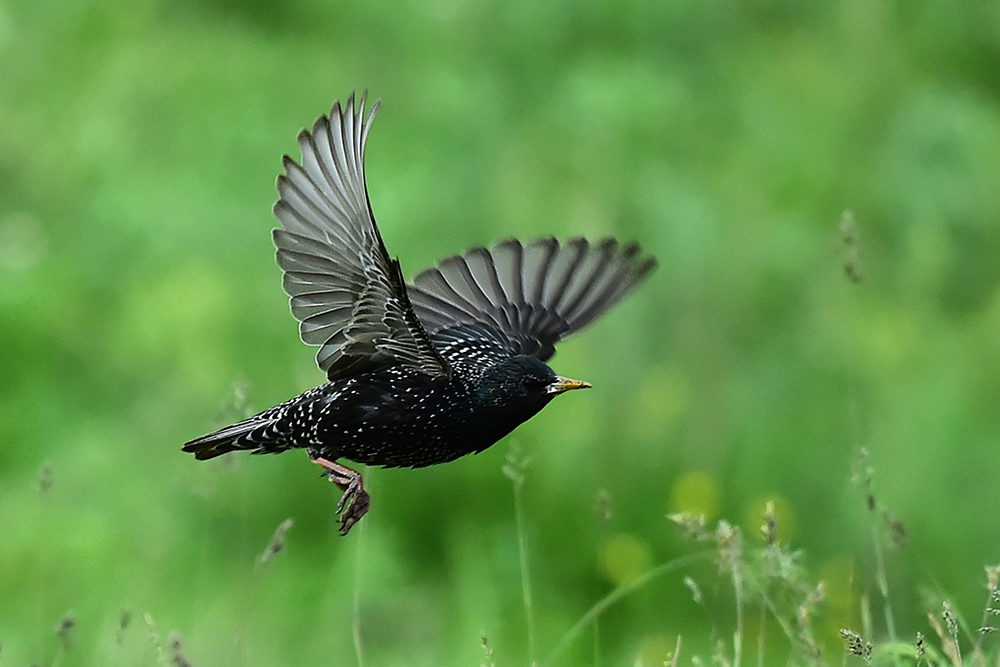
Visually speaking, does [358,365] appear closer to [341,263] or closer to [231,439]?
[341,263]

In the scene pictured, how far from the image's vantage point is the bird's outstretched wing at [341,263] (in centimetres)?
259

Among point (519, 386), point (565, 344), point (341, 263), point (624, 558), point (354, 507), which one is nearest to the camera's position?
point (354, 507)

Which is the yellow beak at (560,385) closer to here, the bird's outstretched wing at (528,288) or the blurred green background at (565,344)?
the bird's outstretched wing at (528,288)

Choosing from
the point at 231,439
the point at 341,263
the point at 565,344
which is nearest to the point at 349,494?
the point at 231,439

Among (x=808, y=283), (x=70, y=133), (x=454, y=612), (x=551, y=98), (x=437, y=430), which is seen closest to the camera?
(x=437, y=430)

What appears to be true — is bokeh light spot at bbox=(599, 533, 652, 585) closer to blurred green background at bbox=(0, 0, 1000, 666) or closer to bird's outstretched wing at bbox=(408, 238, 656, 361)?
blurred green background at bbox=(0, 0, 1000, 666)

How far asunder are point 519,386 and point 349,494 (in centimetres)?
41

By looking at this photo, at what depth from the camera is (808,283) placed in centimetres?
559

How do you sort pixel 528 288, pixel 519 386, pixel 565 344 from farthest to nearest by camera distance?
1. pixel 565 344
2. pixel 528 288
3. pixel 519 386

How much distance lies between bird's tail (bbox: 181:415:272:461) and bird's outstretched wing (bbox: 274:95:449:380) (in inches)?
8.3

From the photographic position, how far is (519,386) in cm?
280

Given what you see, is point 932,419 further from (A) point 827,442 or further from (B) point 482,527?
(B) point 482,527

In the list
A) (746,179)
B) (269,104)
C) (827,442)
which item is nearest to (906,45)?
(746,179)

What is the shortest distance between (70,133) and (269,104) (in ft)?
3.31
